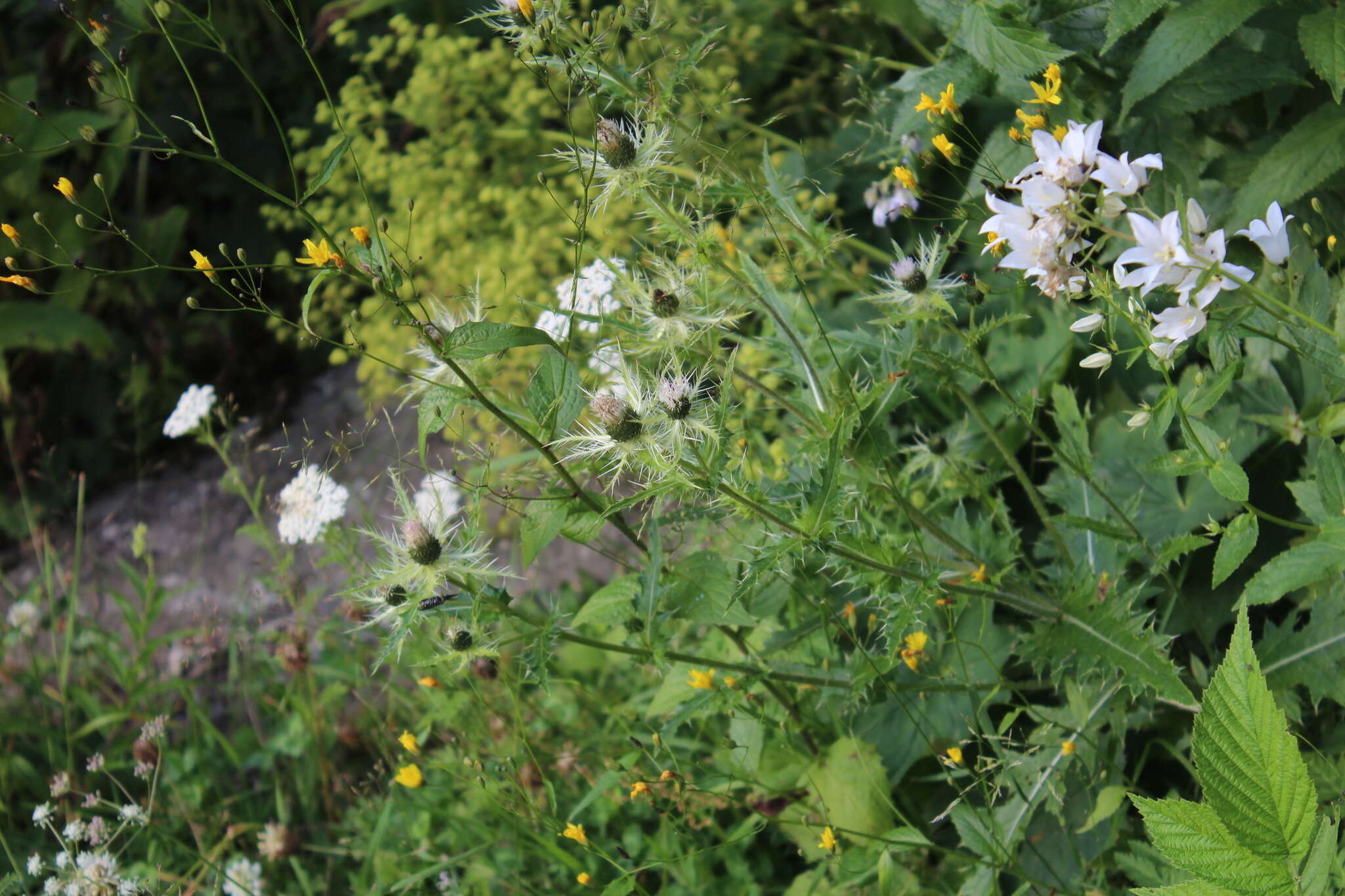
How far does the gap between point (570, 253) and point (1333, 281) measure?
1789 millimetres

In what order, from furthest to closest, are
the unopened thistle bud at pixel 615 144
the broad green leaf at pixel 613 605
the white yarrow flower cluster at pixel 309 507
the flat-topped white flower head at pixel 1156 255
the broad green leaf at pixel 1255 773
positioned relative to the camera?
1. the white yarrow flower cluster at pixel 309 507
2. the broad green leaf at pixel 613 605
3. the unopened thistle bud at pixel 615 144
4. the flat-topped white flower head at pixel 1156 255
5. the broad green leaf at pixel 1255 773

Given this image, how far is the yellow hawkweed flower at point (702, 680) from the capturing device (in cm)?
149

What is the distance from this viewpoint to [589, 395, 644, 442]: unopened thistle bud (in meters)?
1.17

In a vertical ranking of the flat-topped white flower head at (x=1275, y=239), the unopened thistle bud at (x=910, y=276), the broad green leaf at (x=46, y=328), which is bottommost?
the broad green leaf at (x=46, y=328)

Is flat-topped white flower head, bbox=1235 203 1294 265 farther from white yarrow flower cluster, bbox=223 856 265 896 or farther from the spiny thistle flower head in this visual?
white yarrow flower cluster, bbox=223 856 265 896

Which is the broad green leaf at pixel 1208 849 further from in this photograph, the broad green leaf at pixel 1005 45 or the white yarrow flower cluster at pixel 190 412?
the white yarrow flower cluster at pixel 190 412

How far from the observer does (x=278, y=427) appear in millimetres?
4215

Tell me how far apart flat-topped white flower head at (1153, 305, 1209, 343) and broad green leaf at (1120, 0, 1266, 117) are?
24.9 inches

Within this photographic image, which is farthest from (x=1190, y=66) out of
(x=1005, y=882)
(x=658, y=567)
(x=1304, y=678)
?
(x=1005, y=882)

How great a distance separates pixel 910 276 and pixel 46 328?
3.61m

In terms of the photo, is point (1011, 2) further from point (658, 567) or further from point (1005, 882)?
point (1005, 882)

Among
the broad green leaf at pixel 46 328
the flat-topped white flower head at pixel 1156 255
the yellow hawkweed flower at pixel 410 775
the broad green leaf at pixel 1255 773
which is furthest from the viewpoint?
the broad green leaf at pixel 46 328

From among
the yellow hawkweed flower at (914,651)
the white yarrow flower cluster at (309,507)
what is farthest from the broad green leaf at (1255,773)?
the white yarrow flower cluster at (309,507)

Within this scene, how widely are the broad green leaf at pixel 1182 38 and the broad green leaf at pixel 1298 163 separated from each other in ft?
0.75
